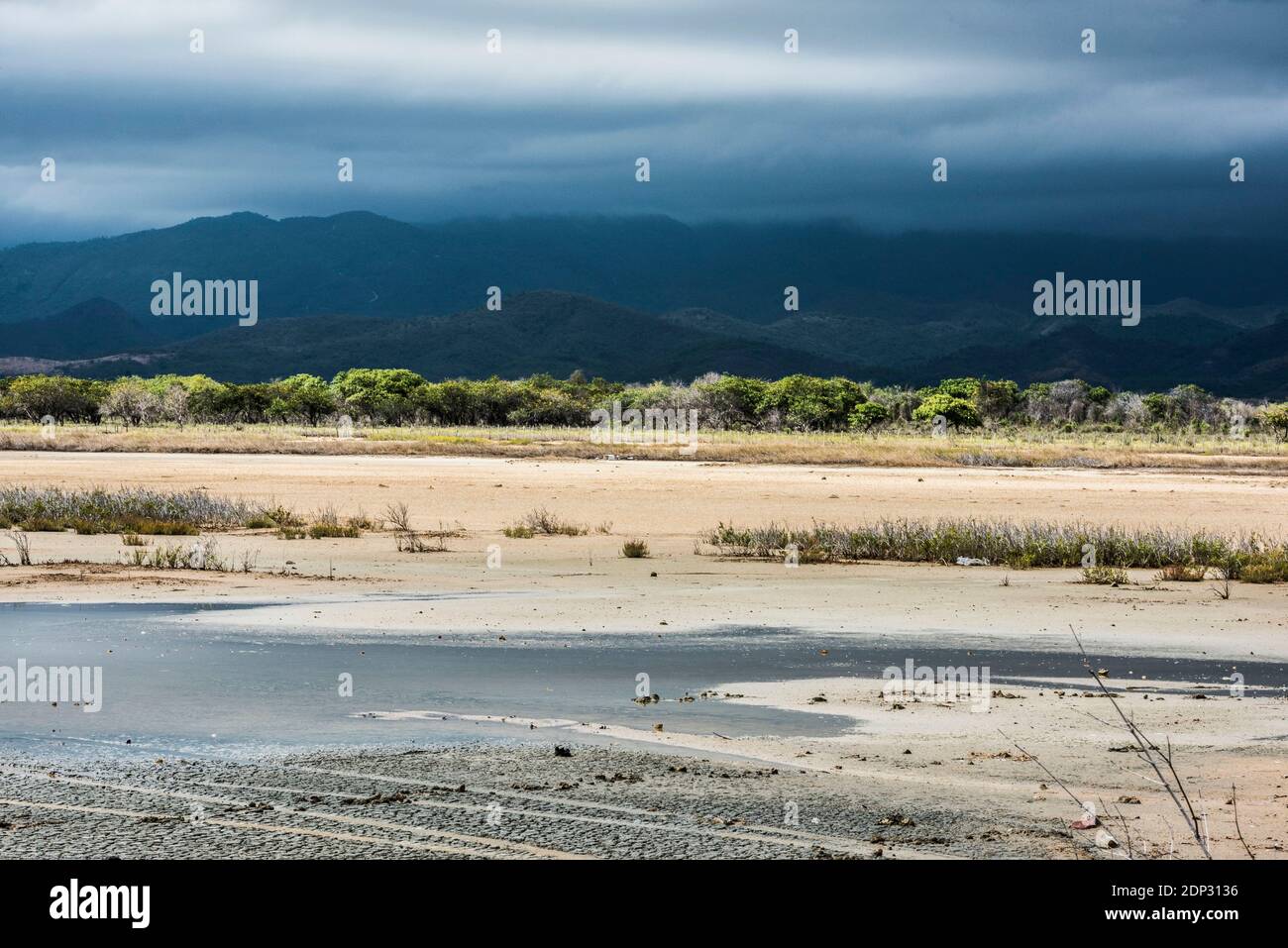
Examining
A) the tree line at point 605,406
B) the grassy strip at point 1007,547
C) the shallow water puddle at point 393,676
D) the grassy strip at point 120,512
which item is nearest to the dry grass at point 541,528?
the grassy strip at point 1007,547

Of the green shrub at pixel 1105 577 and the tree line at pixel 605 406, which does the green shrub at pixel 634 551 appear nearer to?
Answer: the green shrub at pixel 1105 577

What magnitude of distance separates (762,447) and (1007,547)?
33.9 metres

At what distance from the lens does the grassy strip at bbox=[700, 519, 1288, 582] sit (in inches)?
933

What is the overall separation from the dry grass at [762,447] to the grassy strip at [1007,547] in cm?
2695

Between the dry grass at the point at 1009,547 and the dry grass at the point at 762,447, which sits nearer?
the dry grass at the point at 1009,547

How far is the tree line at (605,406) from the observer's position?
283 feet

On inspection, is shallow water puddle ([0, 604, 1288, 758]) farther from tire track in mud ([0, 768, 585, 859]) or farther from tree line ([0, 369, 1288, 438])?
tree line ([0, 369, 1288, 438])

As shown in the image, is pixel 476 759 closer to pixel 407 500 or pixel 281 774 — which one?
pixel 281 774

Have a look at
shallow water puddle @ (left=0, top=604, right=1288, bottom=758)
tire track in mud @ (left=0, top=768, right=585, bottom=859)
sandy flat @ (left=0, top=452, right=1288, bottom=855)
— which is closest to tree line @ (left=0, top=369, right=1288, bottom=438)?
sandy flat @ (left=0, top=452, right=1288, bottom=855)

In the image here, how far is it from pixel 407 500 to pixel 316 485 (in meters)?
5.34

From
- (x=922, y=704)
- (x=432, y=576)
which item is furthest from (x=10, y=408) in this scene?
(x=922, y=704)

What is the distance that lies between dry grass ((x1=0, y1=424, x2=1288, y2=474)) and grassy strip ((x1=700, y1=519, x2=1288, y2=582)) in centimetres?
2695

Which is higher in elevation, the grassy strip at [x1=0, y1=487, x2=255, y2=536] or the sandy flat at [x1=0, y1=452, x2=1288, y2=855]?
the grassy strip at [x1=0, y1=487, x2=255, y2=536]
